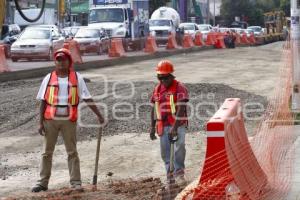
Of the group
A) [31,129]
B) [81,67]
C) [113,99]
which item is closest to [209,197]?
[31,129]

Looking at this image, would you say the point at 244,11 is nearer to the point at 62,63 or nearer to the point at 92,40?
the point at 92,40

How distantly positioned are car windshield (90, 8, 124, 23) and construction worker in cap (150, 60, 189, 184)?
34758 millimetres

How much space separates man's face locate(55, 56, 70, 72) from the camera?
803 centimetres

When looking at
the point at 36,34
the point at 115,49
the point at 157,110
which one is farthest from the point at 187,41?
the point at 157,110

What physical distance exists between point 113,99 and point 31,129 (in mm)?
3429

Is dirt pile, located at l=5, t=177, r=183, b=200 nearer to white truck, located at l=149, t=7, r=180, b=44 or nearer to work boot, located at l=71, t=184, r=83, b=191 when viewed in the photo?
work boot, located at l=71, t=184, r=83, b=191

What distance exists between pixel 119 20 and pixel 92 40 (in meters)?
6.37

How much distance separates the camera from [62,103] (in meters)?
8.15

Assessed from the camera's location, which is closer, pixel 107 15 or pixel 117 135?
pixel 117 135

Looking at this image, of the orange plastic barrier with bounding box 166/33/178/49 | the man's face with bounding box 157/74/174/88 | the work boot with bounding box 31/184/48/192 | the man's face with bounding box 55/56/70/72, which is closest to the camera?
the man's face with bounding box 157/74/174/88

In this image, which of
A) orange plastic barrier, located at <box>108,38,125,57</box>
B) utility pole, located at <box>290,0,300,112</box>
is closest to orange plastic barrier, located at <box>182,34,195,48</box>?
orange plastic barrier, located at <box>108,38,125,57</box>

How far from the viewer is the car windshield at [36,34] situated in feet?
103

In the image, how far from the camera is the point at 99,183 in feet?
29.1

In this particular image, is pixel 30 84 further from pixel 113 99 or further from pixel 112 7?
pixel 112 7
